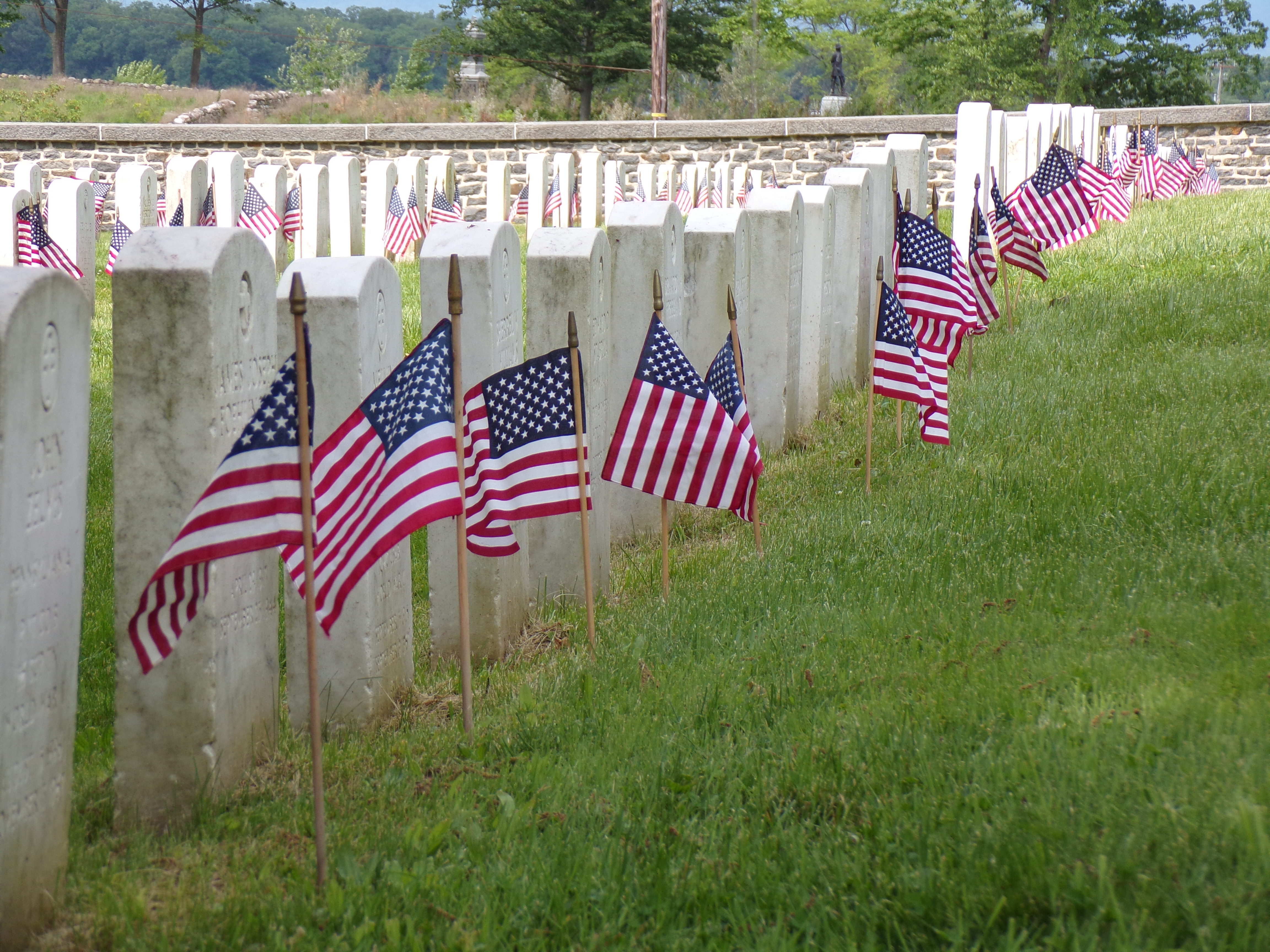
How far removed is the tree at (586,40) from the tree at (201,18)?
1893 centimetres

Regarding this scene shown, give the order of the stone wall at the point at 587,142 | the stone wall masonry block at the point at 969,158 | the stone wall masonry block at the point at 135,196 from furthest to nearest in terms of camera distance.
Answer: the stone wall at the point at 587,142 < the stone wall masonry block at the point at 135,196 < the stone wall masonry block at the point at 969,158

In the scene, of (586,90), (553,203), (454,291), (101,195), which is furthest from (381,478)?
(586,90)

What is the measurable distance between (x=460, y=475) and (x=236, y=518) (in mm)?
727

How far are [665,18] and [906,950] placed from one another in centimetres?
3209

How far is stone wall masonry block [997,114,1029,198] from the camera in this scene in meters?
13.7

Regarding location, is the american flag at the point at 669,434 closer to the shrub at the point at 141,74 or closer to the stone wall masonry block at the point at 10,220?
the stone wall masonry block at the point at 10,220

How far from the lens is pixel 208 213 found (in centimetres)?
1370

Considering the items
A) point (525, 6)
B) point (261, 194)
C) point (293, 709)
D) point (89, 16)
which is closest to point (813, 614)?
point (293, 709)

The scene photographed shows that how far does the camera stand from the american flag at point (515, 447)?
401cm

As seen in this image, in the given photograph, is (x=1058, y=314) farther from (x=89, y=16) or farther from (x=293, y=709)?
(x=89, y=16)

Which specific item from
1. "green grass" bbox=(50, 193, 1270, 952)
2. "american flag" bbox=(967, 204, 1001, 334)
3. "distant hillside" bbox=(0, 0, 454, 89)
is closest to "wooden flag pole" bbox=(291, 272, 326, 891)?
"green grass" bbox=(50, 193, 1270, 952)

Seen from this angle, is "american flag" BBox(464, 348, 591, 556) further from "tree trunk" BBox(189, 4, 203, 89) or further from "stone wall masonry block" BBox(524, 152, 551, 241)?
"tree trunk" BBox(189, 4, 203, 89)

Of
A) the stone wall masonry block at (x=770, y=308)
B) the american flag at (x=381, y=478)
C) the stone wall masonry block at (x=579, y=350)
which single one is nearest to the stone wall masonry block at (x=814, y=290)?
the stone wall masonry block at (x=770, y=308)

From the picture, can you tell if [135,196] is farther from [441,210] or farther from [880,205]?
[880,205]
